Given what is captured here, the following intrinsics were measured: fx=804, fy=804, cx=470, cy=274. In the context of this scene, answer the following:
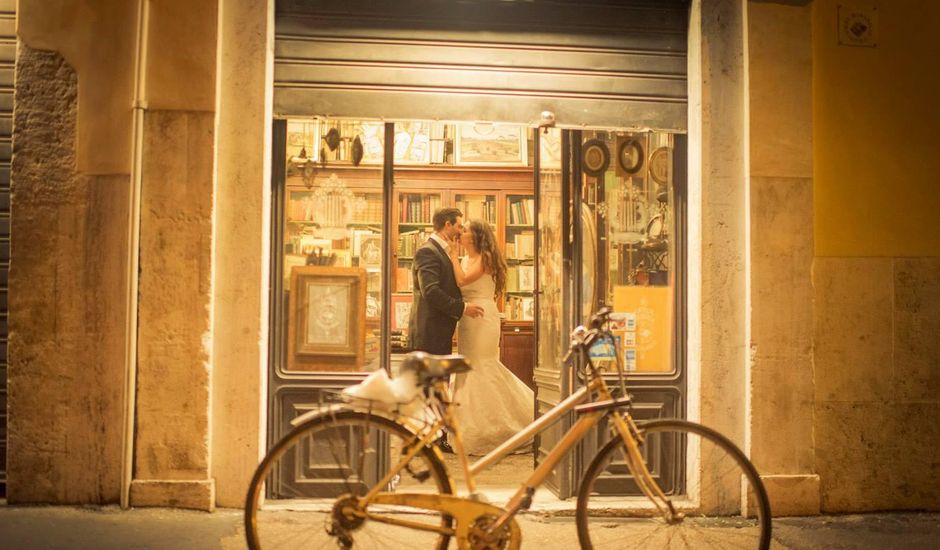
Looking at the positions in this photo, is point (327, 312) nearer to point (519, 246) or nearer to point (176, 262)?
point (176, 262)

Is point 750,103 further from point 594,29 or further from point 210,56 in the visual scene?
point 210,56

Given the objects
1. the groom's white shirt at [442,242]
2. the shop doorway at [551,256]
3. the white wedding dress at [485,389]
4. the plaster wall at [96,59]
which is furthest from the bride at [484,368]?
the plaster wall at [96,59]

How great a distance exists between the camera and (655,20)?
5945 millimetres

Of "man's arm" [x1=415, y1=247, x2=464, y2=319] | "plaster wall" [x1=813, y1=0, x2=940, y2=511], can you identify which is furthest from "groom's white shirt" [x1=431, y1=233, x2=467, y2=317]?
"plaster wall" [x1=813, y1=0, x2=940, y2=511]

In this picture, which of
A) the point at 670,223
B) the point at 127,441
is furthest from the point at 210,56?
the point at 670,223

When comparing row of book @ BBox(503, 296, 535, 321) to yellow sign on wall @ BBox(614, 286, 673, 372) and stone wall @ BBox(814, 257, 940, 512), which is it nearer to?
yellow sign on wall @ BBox(614, 286, 673, 372)

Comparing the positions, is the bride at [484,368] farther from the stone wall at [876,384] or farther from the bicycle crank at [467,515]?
the bicycle crank at [467,515]

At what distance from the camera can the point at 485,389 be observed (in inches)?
301

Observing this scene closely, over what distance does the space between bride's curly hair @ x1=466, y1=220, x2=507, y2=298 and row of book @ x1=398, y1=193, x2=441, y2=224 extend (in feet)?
6.74

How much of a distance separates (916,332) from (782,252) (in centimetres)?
118

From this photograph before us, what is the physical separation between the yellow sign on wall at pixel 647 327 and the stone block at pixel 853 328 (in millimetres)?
1022

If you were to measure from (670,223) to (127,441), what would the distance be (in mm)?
4010

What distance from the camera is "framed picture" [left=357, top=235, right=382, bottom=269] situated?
19.1ft

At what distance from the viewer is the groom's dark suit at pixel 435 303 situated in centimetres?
728
